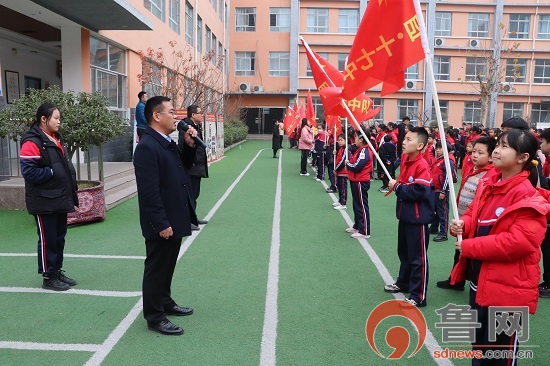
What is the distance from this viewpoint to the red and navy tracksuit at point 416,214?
4617 mm

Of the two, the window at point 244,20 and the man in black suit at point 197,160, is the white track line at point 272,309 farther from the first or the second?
the window at point 244,20

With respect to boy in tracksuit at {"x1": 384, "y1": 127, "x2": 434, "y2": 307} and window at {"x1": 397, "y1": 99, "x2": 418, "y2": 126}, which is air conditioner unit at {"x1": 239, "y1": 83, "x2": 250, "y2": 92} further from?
boy in tracksuit at {"x1": 384, "y1": 127, "x2": 434, "y2": 307}

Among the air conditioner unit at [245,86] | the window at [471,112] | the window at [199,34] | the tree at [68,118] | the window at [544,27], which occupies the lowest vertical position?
the tree at [68,118]

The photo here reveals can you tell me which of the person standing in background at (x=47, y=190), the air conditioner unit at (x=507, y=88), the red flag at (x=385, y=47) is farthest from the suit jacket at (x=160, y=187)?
the air conditioner unit at (x=507, y=88)

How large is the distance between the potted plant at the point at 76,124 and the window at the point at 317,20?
110 feet

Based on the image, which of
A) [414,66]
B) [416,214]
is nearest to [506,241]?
[416,214]

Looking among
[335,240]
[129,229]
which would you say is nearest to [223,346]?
[335,240]

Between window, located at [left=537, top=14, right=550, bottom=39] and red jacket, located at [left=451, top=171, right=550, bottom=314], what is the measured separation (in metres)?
42.0

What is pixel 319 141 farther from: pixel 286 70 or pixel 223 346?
pixel 286 70

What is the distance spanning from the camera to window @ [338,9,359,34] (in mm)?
38969

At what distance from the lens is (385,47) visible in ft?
14.1

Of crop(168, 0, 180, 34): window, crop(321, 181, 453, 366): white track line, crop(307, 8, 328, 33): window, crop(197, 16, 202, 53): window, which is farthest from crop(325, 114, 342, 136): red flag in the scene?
crop(307, 8, 328, 33): window

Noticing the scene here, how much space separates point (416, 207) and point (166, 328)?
258 cm

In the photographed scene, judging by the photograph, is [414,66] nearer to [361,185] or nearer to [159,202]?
[361,185]
